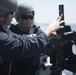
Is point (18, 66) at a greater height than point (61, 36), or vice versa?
point (61, 36)

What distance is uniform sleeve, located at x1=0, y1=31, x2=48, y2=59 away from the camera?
11.8 ft

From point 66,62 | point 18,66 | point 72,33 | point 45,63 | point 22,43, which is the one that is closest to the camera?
point 22,43

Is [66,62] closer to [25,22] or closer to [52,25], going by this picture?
[52,25]

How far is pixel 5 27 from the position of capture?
3.76 m

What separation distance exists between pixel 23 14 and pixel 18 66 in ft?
3.37

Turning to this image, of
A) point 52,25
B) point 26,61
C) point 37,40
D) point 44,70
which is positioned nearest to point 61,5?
point 52,25

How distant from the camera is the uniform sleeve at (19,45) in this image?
3.59 m

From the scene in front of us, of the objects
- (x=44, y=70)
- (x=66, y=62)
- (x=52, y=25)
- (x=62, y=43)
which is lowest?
(x=44, y=70)

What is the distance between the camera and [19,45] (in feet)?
12.0

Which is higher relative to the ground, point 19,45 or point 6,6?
point 6,6

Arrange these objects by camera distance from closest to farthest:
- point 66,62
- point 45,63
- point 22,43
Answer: point 22,43, point 66,62, point 45,63

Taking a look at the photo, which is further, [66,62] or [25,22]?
[25,22]

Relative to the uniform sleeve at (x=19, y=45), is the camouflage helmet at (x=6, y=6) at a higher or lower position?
higher

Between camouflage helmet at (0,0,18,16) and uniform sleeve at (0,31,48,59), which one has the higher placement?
camouflage helmet at (0,0,18,16)
